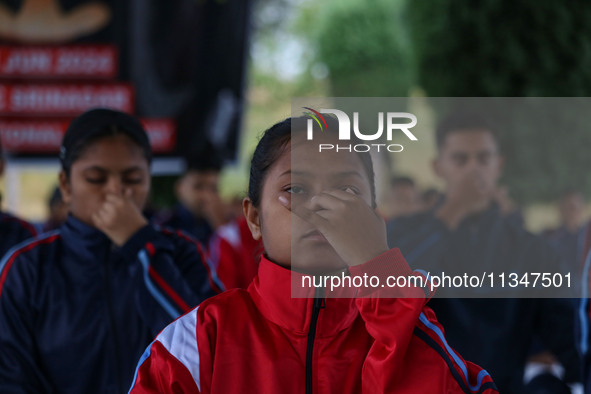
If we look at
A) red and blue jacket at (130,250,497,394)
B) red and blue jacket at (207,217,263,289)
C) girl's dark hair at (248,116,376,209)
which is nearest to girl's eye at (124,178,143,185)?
girl's dark hair at (248,116,376,209)

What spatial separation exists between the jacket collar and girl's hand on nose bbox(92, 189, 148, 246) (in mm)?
705

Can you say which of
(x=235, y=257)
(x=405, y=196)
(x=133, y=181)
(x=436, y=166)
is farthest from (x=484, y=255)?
(x=405, y=196)

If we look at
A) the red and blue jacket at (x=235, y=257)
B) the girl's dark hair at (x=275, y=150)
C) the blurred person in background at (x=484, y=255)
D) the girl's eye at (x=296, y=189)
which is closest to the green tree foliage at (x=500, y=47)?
the red and blue jacket at (x=235, y=257)

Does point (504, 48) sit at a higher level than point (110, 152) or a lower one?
higher

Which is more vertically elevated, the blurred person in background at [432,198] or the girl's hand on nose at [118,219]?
the blurred person in background at [432,198]

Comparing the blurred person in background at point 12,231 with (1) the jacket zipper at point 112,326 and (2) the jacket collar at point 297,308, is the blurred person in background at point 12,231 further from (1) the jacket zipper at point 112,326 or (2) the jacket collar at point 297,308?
(2) the jacket collar at point 297,308

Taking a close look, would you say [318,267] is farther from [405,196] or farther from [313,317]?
[405,196]

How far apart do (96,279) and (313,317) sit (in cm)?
87

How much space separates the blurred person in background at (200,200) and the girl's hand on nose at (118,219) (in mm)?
2996

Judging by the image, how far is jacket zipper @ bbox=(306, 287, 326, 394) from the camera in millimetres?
1282

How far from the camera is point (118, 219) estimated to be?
1.92 m

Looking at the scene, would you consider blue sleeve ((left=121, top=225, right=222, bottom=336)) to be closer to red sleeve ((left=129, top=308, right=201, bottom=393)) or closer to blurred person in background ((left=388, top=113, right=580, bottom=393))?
red sleeve ((left=129, top=308, right=201, bottom=393))

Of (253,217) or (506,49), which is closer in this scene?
(253,217)

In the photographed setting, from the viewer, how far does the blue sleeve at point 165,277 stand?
6.05ft
